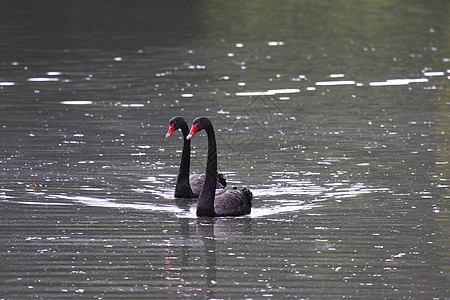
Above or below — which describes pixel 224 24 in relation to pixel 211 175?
above

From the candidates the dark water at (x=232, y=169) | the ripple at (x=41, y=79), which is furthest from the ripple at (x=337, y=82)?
the ripple at (x=41, y=79)

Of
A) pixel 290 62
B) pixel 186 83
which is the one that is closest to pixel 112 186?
pixel 186 83

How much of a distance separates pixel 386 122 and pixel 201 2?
3414 cm

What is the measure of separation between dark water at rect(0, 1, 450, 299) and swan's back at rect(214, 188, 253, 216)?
194mm

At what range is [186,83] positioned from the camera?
21547 millimetres

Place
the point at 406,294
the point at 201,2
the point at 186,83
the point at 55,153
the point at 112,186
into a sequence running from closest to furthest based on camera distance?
the point at 406,294
the point at 112,186
the point at 55,153
the point at 186,83
the point at 201,2

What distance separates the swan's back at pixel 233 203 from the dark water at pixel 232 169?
0.64 ft

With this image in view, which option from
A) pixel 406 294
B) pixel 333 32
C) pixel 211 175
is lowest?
pixel 406 294

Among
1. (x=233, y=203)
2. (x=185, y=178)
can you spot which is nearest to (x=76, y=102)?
(x=185, y=178)

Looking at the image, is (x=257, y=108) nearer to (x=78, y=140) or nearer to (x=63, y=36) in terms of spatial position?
(x=78, y=140)

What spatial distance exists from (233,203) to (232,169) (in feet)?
7.96

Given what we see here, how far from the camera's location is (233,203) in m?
10.3

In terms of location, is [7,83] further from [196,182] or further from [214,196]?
[214,196]

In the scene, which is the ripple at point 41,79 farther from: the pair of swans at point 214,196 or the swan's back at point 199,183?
the pair of swans at point 214,196
